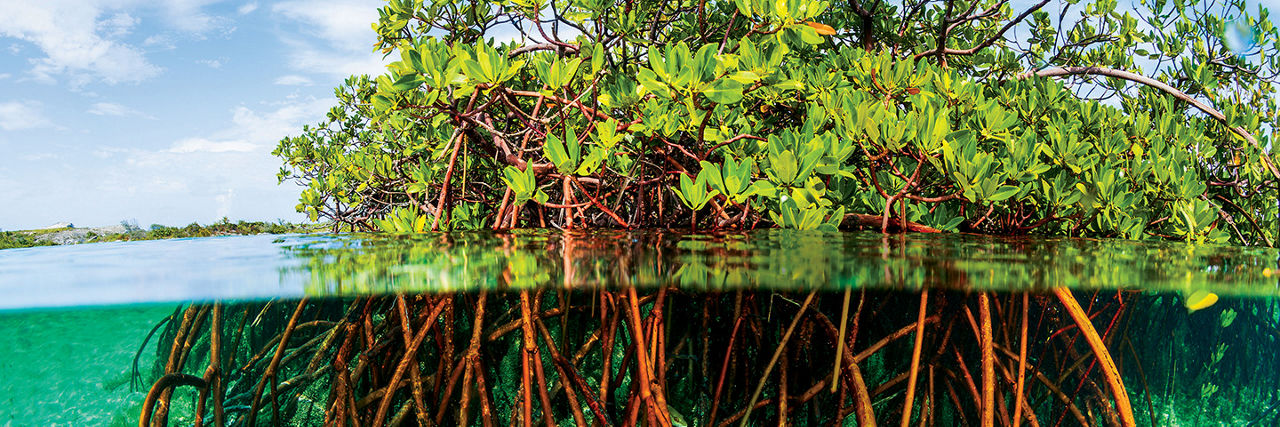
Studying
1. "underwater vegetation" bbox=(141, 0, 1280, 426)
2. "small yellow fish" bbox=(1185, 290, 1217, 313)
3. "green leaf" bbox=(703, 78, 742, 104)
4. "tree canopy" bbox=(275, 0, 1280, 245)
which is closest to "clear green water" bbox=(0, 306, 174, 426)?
"underwater vegetation" bbox=(141, 0, 1280, 426)

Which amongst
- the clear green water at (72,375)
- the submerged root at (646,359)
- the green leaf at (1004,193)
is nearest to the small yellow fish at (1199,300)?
the submerged root at (646,359)

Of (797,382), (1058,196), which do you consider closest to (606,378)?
(797,382)

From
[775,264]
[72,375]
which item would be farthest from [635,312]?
[72,375]

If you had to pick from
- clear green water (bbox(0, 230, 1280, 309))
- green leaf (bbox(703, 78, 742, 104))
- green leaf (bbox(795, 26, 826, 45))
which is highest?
green leaf (bbox(795, 26, 826, 45))

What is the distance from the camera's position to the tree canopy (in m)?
1.76

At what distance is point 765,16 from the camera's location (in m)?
1.95

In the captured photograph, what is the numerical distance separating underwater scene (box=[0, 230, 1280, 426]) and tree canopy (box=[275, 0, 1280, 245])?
0.19 meters

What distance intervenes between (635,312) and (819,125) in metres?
0.98

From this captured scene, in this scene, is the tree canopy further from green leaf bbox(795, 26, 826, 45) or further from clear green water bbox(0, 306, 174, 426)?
clear green water bbox(0, 306, 174, 426)

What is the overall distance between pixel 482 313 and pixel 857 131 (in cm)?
151

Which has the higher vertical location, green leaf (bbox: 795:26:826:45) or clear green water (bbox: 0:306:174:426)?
green leaf (bbox: 795:26:826:45)

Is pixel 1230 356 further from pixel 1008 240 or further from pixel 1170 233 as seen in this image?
pixel 1008 240

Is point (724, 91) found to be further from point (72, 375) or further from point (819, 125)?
point (72, 375)

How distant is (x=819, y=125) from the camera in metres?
2.09
